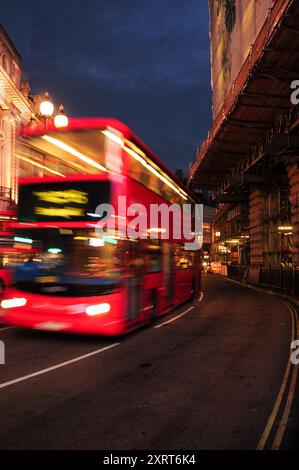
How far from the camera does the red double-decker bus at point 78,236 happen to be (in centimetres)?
902

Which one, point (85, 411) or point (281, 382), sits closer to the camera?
point (85, 411)

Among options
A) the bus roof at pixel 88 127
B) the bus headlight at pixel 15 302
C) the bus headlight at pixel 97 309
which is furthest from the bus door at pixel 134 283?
the bus roof at pixel 88 127

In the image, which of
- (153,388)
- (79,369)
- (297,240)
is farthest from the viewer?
(297,240)

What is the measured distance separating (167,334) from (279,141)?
44.1 ft

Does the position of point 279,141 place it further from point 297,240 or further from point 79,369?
point 79,369

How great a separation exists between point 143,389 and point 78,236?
3956 mm

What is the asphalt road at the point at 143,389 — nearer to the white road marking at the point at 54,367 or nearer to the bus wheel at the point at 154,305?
the white road marking at the point at 54,367

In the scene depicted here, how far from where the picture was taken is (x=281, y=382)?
671cm

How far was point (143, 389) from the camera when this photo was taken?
6215 millimetres

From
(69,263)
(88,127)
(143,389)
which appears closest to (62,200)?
(69,263)

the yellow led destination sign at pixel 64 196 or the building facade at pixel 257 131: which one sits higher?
the building facade at pixel 257 131

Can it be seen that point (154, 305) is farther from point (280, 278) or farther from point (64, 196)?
point (280, 278)

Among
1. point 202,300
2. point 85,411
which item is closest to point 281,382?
point 85,411

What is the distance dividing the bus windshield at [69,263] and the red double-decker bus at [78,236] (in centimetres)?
2
